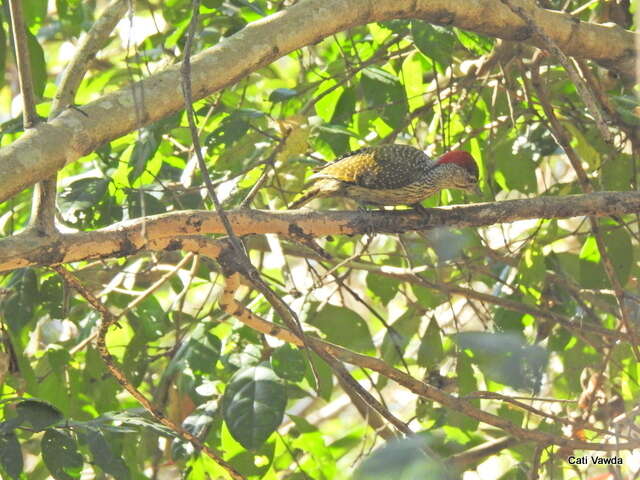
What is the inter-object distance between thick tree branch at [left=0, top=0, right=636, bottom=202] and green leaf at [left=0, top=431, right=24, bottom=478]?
73 cm

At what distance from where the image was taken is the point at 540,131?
179 inches

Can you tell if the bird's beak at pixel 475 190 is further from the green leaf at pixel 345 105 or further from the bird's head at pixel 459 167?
the green leaf at pixel 345 105

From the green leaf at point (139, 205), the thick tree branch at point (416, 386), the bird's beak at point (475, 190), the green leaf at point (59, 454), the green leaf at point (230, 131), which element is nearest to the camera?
the green leaf at point (59, 454)

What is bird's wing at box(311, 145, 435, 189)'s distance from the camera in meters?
4.00

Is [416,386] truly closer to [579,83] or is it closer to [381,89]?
[579,83]

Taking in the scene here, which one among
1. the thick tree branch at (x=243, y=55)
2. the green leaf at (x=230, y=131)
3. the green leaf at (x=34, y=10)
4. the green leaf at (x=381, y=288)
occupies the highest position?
the green leaf at (x=34, y=10)

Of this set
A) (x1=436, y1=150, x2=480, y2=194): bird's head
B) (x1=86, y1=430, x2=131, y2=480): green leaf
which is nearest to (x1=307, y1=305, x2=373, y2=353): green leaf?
(x1=436, y1=150, x2=480, y2=194): bird's head

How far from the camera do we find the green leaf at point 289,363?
3441 millimetres

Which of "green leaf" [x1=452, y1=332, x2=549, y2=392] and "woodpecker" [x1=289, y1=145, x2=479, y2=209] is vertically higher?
"woodpecker" [x1=289, y1=145, x2=479, y2=209]

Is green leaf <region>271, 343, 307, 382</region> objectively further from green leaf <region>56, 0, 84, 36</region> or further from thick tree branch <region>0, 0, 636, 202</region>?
green leaf <region>56, 0, 84, 36</region>

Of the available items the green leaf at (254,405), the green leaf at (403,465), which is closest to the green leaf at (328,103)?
the green leaf at (254,405)

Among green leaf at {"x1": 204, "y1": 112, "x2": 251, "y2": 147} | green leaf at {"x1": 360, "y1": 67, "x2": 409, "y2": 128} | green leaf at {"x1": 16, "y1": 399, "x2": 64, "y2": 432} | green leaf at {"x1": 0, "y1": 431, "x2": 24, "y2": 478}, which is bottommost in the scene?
green leaf at {"x1": 0, "y1": 431, "x2": 24, "y2": 478}

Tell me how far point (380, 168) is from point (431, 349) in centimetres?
84

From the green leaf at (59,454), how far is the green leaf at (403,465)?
0.97m
